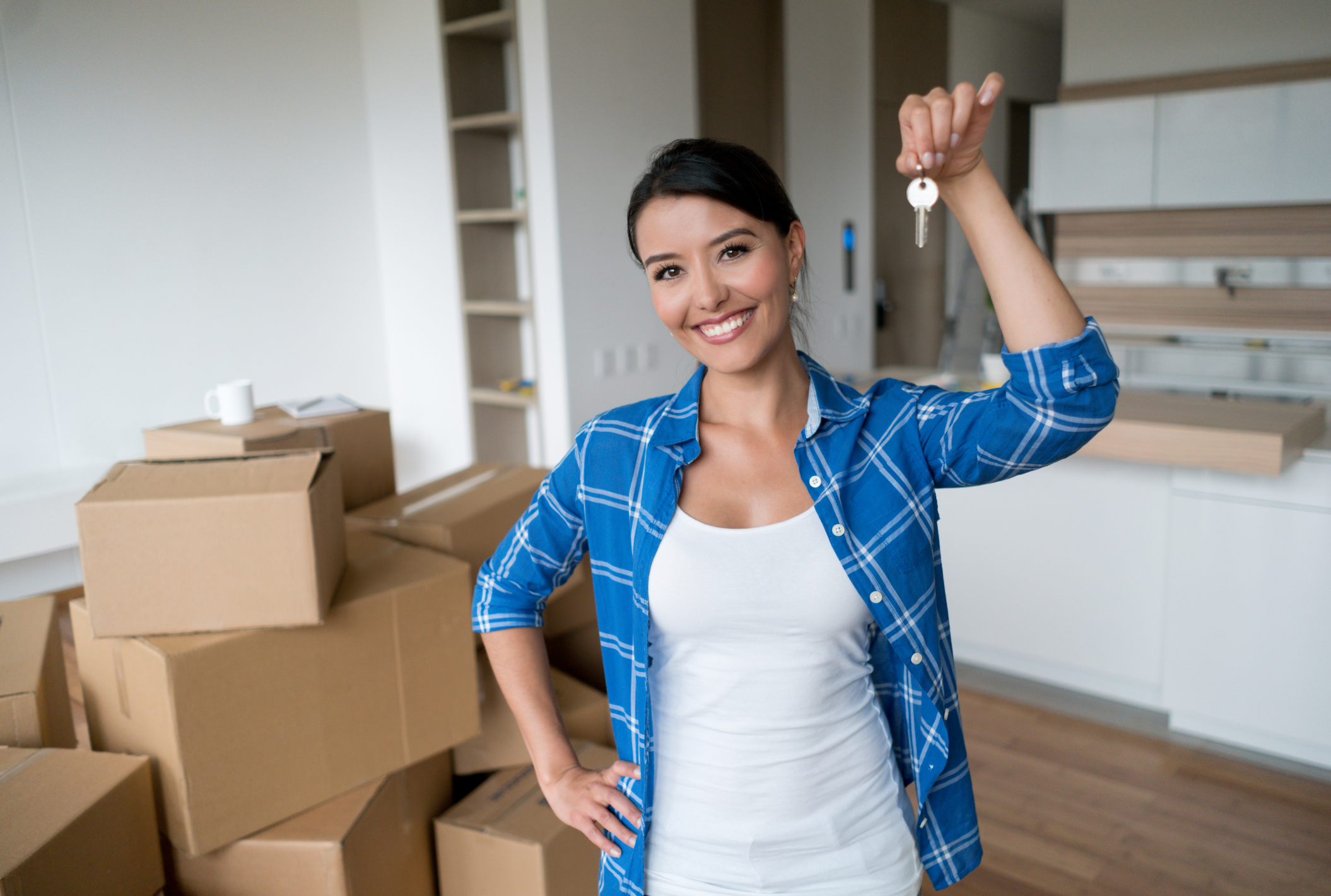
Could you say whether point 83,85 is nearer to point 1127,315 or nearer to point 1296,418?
point 1296,418

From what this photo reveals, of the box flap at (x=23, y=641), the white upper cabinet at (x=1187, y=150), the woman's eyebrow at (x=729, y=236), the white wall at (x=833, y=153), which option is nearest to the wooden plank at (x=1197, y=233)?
the white upper cabinet at (x=1187, y=150)

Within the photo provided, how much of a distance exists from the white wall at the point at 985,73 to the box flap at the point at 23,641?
17.8 feet

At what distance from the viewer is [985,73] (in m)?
6.40

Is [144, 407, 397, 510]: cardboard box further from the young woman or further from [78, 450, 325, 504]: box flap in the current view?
the young woman

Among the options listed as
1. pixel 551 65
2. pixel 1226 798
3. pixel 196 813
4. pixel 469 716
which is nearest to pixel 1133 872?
pixel 1226 798

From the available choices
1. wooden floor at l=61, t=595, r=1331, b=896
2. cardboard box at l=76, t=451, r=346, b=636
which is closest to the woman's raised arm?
cardboard box at l=76, t=451, r=346, b=636

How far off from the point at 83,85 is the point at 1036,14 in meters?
5.57

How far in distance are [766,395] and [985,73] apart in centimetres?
621

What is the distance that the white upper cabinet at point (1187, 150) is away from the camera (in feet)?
13.2

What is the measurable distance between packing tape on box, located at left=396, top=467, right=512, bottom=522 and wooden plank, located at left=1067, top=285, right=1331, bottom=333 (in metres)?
3.09

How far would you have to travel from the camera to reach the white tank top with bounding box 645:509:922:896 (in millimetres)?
941

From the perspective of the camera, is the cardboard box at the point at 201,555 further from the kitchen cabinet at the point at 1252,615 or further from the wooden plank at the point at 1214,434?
the kitchen cabinet at the point at 1252,615

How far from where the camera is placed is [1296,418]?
2.48 metres

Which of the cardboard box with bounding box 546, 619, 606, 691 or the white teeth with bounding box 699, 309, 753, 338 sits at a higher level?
the white teeth with bounding box 699, 309, 753, 338
